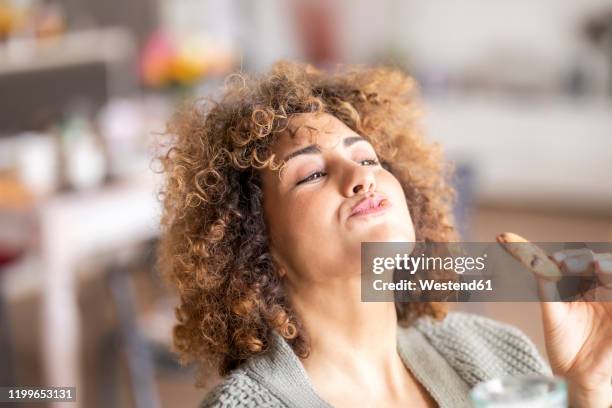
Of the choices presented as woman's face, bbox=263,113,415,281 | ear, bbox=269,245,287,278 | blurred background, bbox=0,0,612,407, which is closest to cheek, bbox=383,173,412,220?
woman's face, bbox=263,113,415,281

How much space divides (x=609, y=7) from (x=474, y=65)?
2.79 ft

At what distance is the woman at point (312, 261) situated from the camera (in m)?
0.79

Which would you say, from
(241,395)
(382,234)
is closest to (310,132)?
(382,234)

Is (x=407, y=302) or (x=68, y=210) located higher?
(x=407, y=302)

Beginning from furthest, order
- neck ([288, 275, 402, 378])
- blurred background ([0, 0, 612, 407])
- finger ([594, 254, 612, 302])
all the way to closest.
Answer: blurred background ([0, 0, 612, 407])
neck ([288, 275, 402, 378])
finger ([594, 254, 612, 302])

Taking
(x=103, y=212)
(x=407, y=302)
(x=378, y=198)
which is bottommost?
(x=103, y=212)

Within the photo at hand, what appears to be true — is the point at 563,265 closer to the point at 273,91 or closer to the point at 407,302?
the point at 407,302

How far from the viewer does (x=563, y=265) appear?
738 mm

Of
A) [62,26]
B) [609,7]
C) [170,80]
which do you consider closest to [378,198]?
[170,80]

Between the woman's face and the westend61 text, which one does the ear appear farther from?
the westend61 text

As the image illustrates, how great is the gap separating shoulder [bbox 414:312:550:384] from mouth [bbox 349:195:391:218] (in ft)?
0.78

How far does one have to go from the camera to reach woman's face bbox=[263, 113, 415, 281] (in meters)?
0.78

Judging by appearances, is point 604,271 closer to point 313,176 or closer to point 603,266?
point 603,266

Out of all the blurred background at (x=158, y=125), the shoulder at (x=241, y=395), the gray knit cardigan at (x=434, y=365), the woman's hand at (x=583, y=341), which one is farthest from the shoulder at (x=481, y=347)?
the blurred background at (x=158, y=125)
